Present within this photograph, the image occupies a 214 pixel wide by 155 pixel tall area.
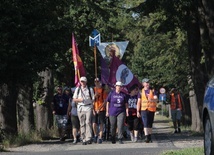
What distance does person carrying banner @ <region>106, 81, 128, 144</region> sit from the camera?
63.9 feet

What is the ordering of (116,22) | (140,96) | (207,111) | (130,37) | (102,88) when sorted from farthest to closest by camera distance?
(130,37) → (116,22) → (102,88) → (140,96) → (207,111)

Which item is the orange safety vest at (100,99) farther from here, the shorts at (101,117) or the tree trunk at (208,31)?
the tree trunk at (208,31)

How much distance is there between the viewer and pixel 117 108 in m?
19.5

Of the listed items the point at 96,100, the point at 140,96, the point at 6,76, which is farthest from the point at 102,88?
the point at 6,76

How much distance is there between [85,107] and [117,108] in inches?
35.9

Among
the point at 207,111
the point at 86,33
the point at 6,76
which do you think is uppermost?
the point at 86,33

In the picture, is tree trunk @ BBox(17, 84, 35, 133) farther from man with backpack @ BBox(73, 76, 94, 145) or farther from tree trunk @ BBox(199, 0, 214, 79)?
tree trunk @ BBox(199, 0, 214, 79)

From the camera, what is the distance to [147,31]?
3778cm

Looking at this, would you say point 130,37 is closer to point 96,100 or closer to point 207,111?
point 96,100

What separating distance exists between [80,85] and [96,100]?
1.26 meters

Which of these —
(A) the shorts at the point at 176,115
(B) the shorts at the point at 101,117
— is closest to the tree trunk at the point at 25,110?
(B) the shorts at the point at 101,117

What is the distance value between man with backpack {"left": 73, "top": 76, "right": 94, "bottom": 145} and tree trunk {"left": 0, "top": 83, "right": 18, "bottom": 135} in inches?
110

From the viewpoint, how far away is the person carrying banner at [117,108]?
19.5 m

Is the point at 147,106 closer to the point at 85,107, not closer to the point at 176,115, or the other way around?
the point at 85,107
